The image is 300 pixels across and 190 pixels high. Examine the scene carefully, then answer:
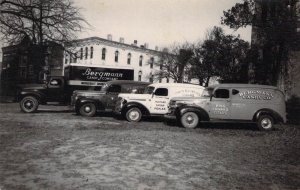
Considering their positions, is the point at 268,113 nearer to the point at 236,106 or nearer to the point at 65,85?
the point at 236,106

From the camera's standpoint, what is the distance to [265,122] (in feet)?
45.2

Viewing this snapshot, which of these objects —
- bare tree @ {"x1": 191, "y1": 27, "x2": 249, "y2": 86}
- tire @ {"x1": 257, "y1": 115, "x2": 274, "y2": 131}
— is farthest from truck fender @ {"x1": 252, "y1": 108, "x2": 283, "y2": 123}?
bare tree @ {"x1": 191, "y1": 27, "x2": 249, "y2": 86}

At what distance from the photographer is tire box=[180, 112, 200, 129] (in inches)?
530

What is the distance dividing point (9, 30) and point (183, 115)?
14857 mm

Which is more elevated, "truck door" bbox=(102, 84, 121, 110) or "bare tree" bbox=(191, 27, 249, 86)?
"bare tree" bbox=(191, 27, 249, 86)

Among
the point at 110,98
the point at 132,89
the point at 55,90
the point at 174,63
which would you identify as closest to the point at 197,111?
the point at 132,89

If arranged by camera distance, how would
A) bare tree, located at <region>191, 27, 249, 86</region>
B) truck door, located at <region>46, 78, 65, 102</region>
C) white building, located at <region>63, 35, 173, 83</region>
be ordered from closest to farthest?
truck door, located at <region>46, 78, 65, 102</region>
bare tree, located at <region>191, 27, 249, 86</region>
white building, located at <region>63, 35, 173, 83</region>

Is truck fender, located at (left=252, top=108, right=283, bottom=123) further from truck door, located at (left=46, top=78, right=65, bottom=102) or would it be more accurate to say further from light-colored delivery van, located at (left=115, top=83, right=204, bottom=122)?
truck door, located at (left=46, top=78, right=65, bottom=102)

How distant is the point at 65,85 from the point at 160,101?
6102mm

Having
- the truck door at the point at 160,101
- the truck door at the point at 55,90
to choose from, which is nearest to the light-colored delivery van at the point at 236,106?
the truck door at the point at 160,101

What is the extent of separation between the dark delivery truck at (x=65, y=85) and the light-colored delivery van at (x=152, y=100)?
14.0 ft

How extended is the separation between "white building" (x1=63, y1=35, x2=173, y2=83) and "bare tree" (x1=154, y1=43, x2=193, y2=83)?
5.54 ft

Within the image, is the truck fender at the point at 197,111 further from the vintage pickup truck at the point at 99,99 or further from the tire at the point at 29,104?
the tire at the point at 29,104

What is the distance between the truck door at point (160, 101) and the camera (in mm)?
15273
